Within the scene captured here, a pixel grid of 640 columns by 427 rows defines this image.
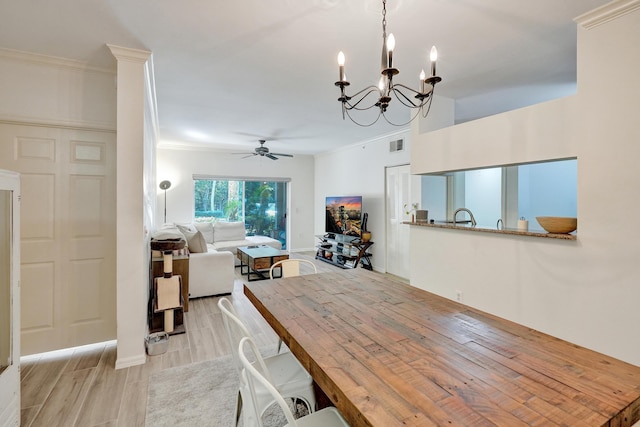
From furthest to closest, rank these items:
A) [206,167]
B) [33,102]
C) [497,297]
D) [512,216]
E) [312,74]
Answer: [206,167], [512,216], [312,74], [497,297], [33,102]

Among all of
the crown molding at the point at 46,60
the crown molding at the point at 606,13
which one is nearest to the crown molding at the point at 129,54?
the crown molding at the point at 46,60

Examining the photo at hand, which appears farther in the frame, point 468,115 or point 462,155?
point 468,115

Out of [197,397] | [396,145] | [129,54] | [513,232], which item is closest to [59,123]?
[129,54]

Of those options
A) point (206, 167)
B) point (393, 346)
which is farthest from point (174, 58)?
point (206, 167)

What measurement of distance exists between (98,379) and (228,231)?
4716 mm

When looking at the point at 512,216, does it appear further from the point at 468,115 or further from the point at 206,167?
the point at 206,167

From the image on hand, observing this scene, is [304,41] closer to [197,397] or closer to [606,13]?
[606,13]

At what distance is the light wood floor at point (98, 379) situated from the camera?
1922 millimetres

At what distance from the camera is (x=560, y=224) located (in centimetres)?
240

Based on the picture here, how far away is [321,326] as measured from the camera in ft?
4.89

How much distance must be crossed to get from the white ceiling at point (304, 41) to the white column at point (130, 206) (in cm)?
26

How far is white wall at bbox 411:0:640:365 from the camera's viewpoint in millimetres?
1979

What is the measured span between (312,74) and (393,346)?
8.72 feet

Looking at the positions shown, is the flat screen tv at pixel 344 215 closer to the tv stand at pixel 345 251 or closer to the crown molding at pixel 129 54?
the tv stand at pixel 345 251
